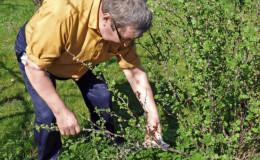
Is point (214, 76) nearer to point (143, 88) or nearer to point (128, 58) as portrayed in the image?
point (143, 88)

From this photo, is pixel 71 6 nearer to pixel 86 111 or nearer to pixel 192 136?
pixel 192 136

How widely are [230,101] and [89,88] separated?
4.13 feet

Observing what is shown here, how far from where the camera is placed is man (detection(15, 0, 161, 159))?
2355mm

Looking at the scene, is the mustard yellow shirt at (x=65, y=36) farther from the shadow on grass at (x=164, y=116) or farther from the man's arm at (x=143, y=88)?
the shadow on grass at (x=164, y=116)

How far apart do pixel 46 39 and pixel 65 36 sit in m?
0.16

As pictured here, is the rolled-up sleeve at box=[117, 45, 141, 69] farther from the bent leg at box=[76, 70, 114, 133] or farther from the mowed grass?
the bent leg at box=[76, 70, 114, 133]

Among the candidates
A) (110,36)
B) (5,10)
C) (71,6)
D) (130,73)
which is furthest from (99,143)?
(5,10)

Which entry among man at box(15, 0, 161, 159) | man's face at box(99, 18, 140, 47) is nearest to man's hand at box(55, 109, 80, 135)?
man at box(15, 0, 161, 159)

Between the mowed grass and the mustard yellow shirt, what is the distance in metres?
0.39

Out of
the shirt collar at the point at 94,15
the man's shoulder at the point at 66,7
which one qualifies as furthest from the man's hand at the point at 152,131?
the man's shoulder at the point at 66,7

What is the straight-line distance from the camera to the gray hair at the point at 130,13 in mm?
2324

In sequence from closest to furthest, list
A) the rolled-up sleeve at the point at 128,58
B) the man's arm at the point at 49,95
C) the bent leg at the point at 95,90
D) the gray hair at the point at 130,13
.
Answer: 1. the gray hair at the point at 130,13
2. the man's arm at the point at 49,95
3. the rolled-up sleeve at the point at 128,58
4. the bent leg at the point at 95,90

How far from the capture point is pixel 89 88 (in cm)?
334

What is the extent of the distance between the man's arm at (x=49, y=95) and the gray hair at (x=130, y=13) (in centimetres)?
62
